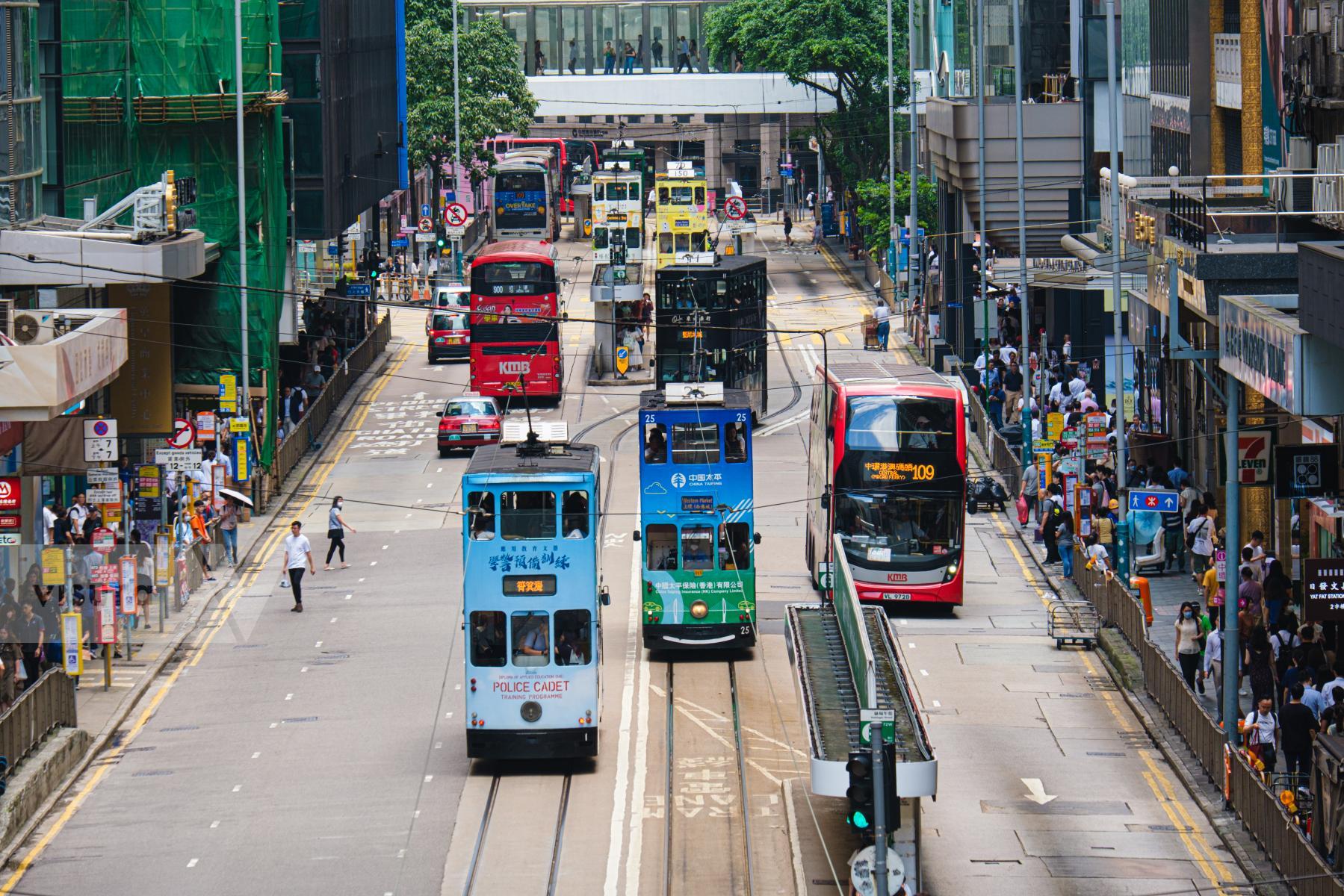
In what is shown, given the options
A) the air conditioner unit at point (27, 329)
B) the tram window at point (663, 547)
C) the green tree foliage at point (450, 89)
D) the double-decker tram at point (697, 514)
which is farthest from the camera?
the green tree foliage at point (450, 89)

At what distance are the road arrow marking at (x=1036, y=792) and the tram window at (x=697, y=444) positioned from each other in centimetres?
752

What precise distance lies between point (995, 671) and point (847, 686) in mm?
8687

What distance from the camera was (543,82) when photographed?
368 ft

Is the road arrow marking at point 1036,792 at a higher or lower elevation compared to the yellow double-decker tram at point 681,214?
lower

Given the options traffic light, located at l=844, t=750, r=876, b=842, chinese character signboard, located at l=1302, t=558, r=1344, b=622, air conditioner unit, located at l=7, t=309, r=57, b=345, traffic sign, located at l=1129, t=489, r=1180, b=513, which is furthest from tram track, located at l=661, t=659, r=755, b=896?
air conditioner unit, located at l=7, t=309, r=57, b=345

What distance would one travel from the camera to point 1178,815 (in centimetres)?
2491

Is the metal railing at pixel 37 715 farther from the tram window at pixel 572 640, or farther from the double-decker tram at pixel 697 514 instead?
the double-decker tram at pixel 697 514

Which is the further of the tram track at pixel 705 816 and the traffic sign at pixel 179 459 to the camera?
the traffic sign at pixel 179 459

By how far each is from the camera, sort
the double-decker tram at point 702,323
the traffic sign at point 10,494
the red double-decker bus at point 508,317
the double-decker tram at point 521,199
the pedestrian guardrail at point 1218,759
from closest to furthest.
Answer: the pedestrian guardrail at point 1218,759, the traffic sign at point 10,494, the double-decker tram at point 702,323, the red double-decker bus at point 508,317, the double-decker tram at point 521,199

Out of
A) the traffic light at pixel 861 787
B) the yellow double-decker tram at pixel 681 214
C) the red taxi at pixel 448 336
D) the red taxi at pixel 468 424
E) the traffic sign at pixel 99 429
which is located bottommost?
the traffic light at pixel 861 787

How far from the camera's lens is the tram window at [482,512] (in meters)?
25.8

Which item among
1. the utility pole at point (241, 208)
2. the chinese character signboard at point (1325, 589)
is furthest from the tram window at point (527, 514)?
the utility pole at point (241, 208)

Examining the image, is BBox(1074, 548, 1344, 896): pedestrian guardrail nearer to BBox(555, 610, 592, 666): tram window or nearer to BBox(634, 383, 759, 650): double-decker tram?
BBox(634, 383, 759, 650): double-decker tram

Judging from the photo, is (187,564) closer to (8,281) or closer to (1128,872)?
(8,281)
